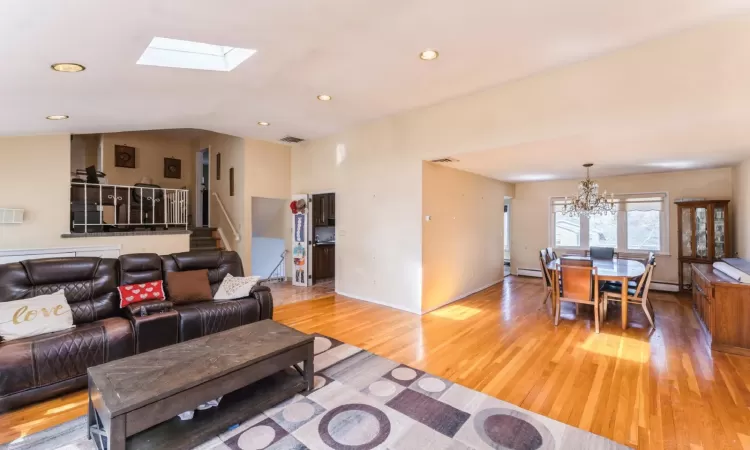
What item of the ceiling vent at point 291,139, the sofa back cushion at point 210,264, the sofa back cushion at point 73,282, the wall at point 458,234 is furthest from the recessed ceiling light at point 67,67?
the ceiling vent at point 291,139

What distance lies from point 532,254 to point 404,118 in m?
4.89

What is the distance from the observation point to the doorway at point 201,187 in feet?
27.2

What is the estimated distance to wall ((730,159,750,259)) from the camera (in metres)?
4.43

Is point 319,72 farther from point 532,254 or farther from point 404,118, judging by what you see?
point 532,254

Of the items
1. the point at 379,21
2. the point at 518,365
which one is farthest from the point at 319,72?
the point at 518,365

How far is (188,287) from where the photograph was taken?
3678mm

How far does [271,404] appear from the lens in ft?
7.70

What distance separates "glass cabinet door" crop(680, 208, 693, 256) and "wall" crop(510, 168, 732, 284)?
20 cm

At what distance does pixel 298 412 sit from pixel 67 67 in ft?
9.44

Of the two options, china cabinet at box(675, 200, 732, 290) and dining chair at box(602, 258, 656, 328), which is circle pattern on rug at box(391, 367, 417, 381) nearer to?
dining chair at box(602, 258, 656, 328)

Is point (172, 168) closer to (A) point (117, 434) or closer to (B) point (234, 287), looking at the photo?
(B) point (234, 287)

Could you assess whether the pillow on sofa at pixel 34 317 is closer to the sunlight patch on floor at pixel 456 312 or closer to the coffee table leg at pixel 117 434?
the coffee table leg at pixel 117 434

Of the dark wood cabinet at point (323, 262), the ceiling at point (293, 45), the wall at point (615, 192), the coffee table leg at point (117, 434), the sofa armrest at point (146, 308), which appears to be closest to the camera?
the coffee table leg at point (117, 434)

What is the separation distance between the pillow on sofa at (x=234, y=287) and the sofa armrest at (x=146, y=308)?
0.58m
